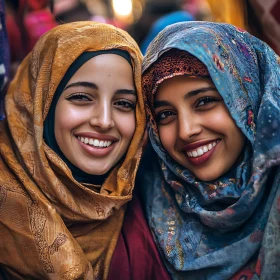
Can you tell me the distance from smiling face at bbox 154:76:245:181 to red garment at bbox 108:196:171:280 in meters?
0.31

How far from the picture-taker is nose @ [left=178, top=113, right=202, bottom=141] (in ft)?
4.62

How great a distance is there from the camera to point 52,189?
4.79 feet

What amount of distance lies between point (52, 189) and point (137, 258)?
40 centimetres

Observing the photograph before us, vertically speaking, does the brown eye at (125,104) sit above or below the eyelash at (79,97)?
below

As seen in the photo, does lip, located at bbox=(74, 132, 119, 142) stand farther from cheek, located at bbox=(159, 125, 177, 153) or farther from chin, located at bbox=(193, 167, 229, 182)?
chin, located at bbox=(193, 167, 229, 182)

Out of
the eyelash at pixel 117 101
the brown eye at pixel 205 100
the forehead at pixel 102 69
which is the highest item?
the forehead at pixel 102 69

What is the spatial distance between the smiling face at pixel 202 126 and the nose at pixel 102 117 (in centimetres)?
19

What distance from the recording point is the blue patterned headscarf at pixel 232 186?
133 centimetres

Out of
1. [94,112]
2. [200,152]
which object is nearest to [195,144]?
[200,152]

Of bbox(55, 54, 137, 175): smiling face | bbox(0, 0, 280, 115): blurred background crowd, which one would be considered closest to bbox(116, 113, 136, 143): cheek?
bbox(55, 54, 137, 175): smiling face

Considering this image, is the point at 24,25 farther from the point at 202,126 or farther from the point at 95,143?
the point at 202,126

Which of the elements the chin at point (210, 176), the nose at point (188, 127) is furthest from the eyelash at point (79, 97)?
the chin at point (210, 176)

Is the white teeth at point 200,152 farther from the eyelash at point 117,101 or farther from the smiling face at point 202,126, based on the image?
the eyelash at point 117,101

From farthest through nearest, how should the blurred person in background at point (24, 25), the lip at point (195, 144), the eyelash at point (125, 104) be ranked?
the blurred person in background at point (24, 25), the eyelash at point (125, 104), the lip at point (195, 144)
